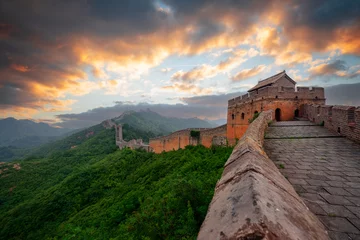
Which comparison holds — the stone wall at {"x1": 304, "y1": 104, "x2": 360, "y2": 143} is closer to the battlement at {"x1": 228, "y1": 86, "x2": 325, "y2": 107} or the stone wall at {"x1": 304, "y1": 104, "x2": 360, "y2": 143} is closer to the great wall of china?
the great wall of china

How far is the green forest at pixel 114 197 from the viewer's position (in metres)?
4.24

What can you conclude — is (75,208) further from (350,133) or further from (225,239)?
→ (350,133)

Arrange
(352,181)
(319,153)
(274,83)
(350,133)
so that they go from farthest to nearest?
1. (274,83)
2. (350,133)
3. (319,153)
4. (352,181)

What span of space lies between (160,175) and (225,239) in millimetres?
11083

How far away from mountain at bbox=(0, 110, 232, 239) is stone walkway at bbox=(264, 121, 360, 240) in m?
1.98

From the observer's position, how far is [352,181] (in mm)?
2783

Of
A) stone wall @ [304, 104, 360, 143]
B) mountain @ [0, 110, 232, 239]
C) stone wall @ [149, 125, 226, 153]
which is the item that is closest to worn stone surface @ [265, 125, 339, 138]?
stone wall @ [304, 104, 360, 143]

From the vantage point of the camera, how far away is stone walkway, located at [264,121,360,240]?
71.3 inches

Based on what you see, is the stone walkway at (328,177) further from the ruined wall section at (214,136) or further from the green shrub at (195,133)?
the green shrub at (195,133)

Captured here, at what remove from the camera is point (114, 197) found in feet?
37.4

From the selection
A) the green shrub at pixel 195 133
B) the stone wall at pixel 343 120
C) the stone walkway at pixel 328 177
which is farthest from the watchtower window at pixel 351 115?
the green shrub at pixel 195 133

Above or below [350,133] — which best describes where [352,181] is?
below

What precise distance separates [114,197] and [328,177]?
39.6 ft

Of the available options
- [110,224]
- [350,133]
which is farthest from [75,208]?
[350,133]
